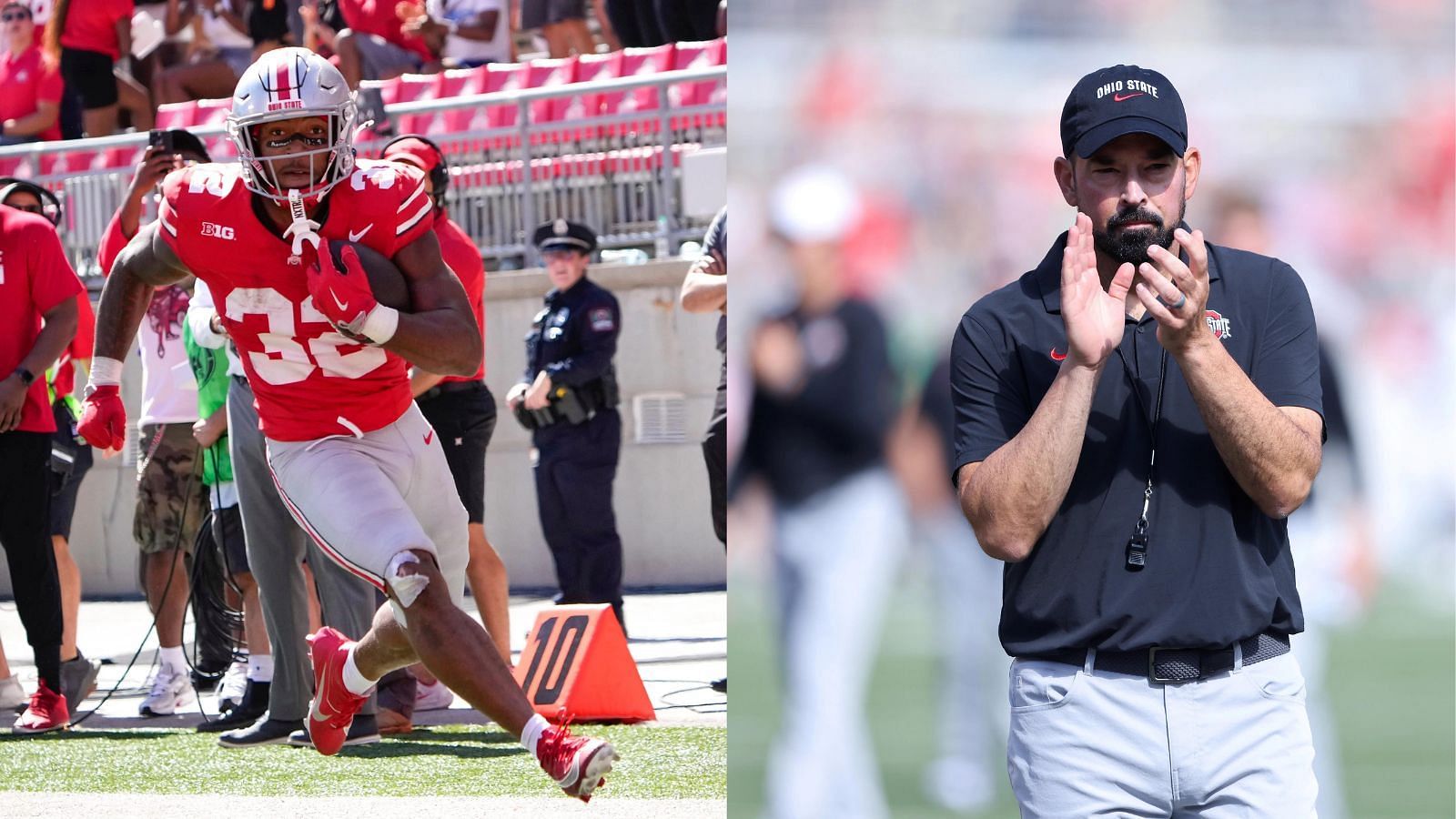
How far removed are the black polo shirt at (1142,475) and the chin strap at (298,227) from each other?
2.05m

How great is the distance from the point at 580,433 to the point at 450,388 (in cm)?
141

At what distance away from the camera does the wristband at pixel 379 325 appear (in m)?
3.74

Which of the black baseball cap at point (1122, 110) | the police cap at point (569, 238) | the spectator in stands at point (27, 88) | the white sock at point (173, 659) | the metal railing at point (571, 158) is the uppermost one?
the spectator in stands at point (27, 88)

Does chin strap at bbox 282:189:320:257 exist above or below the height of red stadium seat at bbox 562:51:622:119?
below

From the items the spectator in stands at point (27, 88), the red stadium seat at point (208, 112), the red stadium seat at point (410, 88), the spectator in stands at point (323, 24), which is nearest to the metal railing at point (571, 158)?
the red stadium seat at point (410, 88)

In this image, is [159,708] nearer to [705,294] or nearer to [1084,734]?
[705,294]

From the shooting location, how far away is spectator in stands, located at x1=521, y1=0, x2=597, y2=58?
1110 cm

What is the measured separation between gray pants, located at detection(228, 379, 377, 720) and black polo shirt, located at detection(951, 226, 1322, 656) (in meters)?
3.07

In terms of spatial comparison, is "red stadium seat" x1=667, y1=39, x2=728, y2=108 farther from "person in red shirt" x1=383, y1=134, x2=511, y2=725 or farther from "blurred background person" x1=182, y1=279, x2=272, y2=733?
"blurred background person" x1=182, y1=279, x2=272, y2=733

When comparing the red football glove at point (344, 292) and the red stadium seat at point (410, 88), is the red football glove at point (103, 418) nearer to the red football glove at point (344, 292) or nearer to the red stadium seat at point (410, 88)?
the red football glove at point (344, 292)

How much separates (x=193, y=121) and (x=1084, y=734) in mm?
10474

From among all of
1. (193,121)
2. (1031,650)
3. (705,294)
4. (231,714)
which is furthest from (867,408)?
(193,121)

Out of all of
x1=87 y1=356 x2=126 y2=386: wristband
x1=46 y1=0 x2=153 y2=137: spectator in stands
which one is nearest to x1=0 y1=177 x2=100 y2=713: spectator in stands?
x1=87 y1=356 x2=126 y2=386: wristband

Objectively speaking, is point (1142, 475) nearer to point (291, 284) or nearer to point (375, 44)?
point (291, 284)
